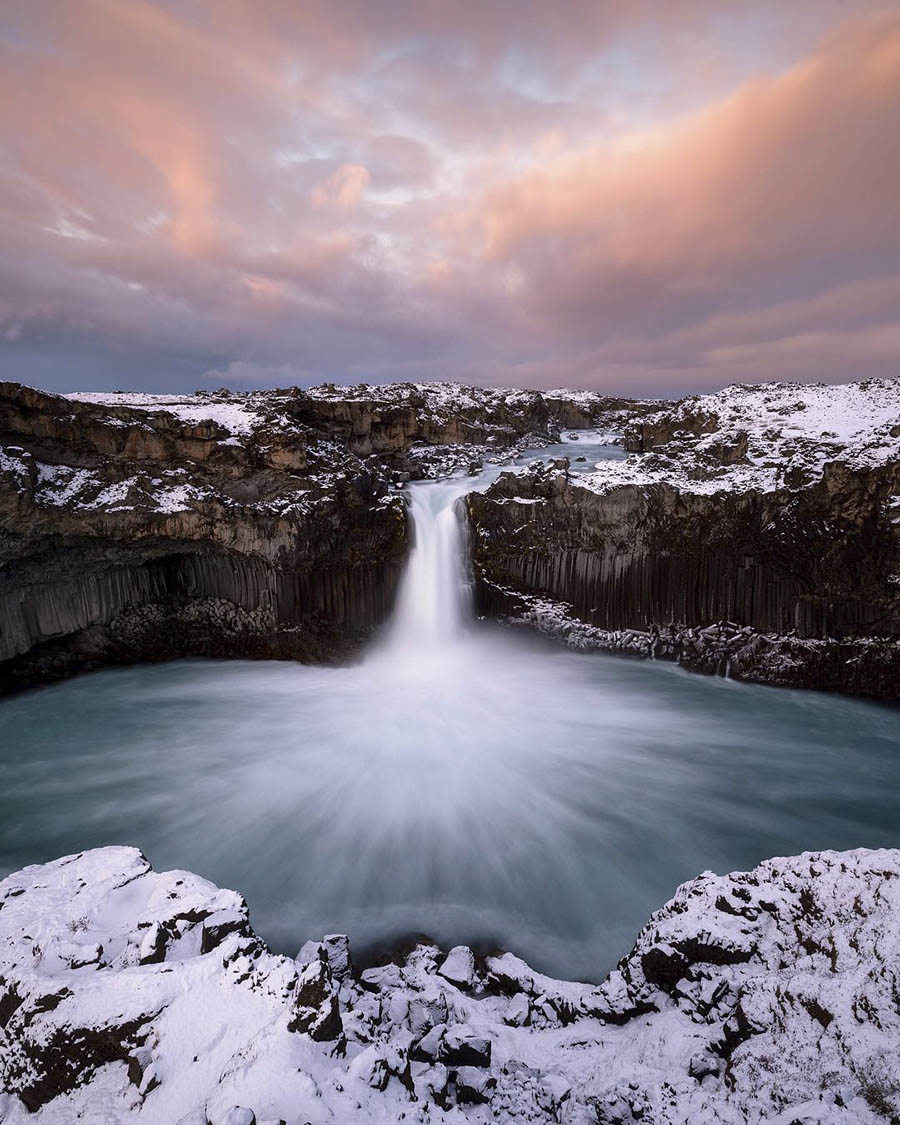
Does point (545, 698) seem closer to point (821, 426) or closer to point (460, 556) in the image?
point (460, 556)

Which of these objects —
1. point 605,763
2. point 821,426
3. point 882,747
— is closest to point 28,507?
point 605,763

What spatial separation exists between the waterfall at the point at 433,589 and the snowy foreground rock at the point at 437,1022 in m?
10.1

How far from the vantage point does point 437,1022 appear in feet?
11.7

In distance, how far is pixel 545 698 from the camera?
11461 millimetres

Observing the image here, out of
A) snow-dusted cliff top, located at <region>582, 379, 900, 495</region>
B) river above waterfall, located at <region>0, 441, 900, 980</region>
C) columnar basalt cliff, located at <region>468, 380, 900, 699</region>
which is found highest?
snow-dusted cliff top, located at <region>582, 379, 900, 495</region>

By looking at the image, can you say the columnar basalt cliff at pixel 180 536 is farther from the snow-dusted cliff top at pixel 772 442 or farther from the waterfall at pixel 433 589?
the snow-dusted cliff top at pixel 772 442

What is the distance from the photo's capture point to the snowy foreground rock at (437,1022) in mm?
2492

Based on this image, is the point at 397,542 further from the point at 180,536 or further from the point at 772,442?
the point at 772,442

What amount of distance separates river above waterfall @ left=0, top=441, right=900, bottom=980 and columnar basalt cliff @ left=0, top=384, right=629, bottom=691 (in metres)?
1.05

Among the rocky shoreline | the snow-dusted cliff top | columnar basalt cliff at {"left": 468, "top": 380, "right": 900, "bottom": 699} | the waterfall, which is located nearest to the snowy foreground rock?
columnar basalt cliff at {"left": 468, "top": 380, "right": 900, "bottom": 699}

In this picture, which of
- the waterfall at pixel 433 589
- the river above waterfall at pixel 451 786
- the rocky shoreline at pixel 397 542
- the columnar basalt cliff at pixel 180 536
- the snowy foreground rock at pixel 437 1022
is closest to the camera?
the snowy foreground rock at pixel 437 1022

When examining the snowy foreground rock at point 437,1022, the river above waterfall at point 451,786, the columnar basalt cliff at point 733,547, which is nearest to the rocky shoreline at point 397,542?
the columnar basalt cliff at point 733,547

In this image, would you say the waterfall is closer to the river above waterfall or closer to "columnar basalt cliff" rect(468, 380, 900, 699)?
"columnar basalt cliff" rect(468, 380, 900, 699)

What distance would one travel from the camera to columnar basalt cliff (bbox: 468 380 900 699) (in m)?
10.8
